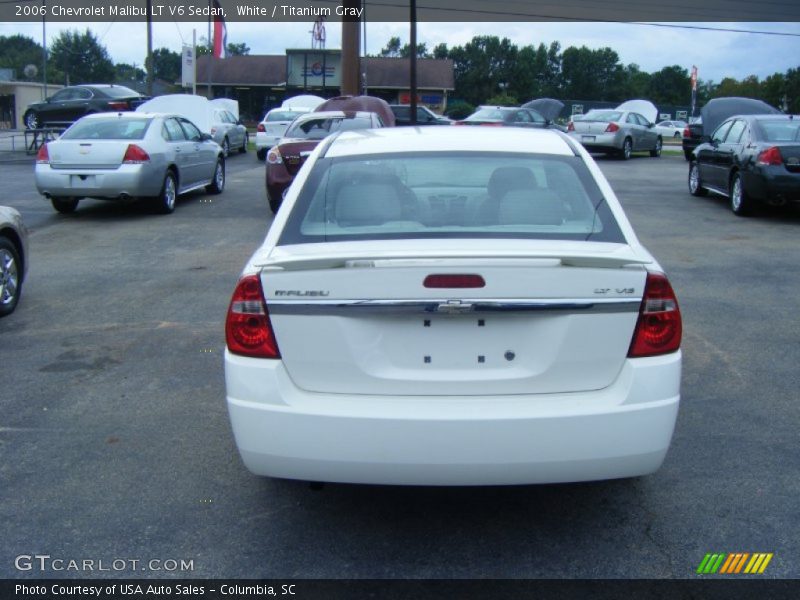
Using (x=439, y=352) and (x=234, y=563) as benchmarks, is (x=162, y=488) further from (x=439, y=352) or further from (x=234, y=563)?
(x=439, y=352)

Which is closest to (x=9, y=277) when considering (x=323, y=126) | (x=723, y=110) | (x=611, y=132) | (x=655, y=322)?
(x=655, y=322)

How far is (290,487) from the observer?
4.53 metres

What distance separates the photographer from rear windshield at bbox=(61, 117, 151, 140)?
14.3 m

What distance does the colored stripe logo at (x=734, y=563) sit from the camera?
3707 millimetres

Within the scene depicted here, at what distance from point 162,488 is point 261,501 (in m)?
0.51

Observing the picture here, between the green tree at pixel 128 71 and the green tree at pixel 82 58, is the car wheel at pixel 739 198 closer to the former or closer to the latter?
the green tree at pixel 82 58

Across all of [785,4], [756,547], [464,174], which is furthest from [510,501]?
[785,4]

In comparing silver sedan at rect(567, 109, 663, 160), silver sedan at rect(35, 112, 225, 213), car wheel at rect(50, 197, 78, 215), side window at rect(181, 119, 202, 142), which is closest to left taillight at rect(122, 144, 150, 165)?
silver sedan at rect(35, 112, 225, 213)

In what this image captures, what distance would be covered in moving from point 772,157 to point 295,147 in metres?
6.81

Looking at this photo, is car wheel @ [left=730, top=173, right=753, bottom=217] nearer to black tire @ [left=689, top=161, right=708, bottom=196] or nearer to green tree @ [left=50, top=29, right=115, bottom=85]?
black tire @ [left=689, top=161, right=708, bottom=196]

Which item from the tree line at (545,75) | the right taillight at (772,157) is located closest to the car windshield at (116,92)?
the right taillight at (772,157)

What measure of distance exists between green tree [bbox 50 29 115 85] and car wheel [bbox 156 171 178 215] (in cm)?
10490

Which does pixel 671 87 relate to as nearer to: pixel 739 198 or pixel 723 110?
pixel 723 110

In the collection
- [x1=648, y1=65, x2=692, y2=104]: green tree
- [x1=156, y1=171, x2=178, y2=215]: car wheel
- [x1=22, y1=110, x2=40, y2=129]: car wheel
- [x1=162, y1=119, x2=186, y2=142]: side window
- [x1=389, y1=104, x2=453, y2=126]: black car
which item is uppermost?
[x1=648, y1=65, x2=692, y2=104]: green tree
